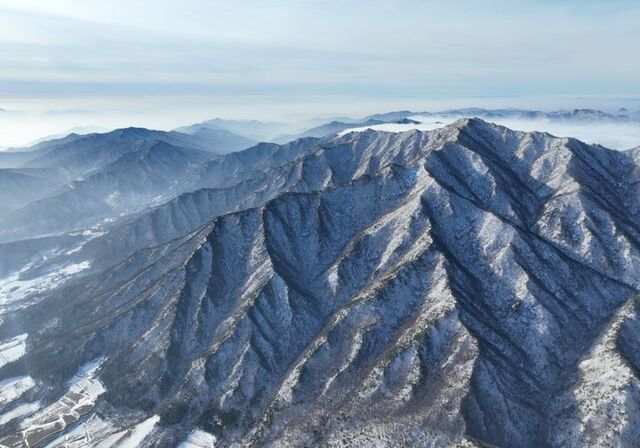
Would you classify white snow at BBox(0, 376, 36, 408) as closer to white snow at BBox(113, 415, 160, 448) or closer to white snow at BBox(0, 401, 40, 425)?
white snow at BBox(0, 401, 40, 425)

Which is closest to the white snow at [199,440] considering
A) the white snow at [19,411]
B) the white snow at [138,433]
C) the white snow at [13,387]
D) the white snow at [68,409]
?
the white snow at [138,433]

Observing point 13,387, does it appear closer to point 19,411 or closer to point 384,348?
point 19,411

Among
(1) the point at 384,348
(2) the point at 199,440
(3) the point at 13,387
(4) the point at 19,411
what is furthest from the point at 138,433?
(1) the point at 384,348

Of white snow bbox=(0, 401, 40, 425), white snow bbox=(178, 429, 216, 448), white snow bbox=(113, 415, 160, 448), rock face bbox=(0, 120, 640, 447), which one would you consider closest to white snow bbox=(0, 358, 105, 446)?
rock face bbox=(0, 120, 640, 447)

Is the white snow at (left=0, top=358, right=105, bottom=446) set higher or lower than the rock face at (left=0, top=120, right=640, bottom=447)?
lower

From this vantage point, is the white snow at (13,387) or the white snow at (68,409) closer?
the white snow at (68,409)

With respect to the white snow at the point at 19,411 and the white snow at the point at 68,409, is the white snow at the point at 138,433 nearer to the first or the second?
the white snow at the point at 68,409

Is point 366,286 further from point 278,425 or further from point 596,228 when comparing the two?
point 596,228

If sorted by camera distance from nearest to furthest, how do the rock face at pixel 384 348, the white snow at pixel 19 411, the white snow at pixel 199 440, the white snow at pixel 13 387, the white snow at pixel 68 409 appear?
1. the rock face at pixel 384 348
2. the white snow at pixel 199 440
3. the white snow at pixel 68 409
4. the white snow at pixel 19 411
5. the white snow at pixel 13 387
